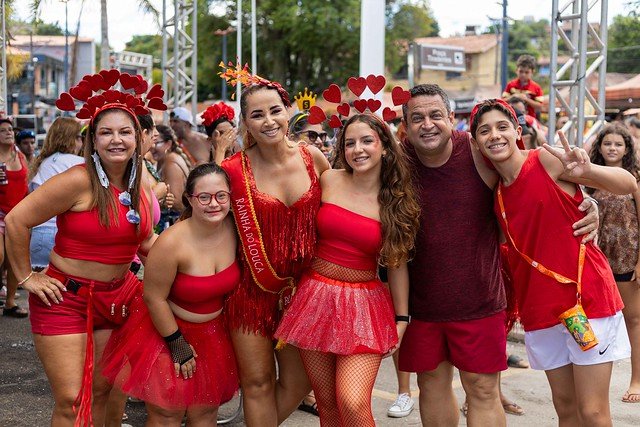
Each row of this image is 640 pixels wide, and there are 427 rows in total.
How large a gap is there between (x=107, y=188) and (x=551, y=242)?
6.90ft

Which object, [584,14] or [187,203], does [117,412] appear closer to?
[187,203]

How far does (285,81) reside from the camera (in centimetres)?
3831

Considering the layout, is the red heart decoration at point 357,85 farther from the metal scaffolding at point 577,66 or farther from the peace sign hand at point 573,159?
the metal scaffolding at point 577,66

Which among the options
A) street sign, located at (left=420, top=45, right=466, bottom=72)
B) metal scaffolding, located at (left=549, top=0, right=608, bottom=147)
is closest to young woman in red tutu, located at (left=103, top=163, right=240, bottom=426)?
metal scaffolding, located at (left=549, top=0, right=608, bottom=147)

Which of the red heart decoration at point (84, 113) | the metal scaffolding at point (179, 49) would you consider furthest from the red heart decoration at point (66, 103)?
the metal scaffolding at point (179, 49)

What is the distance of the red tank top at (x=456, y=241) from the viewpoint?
3656 mm

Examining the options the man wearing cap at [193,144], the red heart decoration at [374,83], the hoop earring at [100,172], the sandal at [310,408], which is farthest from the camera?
the man wearing cap at [193,144]

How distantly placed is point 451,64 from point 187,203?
18.8 meters

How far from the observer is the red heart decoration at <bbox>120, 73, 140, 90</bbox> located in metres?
3.94

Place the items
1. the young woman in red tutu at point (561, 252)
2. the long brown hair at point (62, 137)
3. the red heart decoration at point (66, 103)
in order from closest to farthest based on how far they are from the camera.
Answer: the young woman in red tutu at point (561, 252) < the red heart decoration at point (66, 103) < the long brown hair at point (62, 137)

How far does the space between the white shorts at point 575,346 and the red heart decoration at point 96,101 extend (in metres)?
2.38

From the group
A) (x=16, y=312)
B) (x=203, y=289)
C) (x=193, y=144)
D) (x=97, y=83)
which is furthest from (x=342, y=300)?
(x=16, y=312)

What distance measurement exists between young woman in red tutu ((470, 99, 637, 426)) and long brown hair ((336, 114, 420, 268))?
393 millimetres

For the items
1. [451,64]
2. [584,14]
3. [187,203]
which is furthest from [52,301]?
[451,64]
